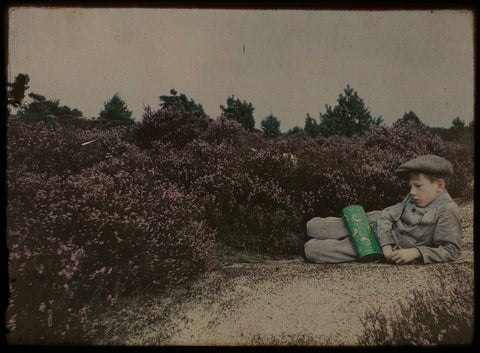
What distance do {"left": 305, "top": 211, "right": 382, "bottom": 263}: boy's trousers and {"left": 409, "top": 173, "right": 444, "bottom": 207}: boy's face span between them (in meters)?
0.45

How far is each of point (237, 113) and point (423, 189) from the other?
7.94 feet

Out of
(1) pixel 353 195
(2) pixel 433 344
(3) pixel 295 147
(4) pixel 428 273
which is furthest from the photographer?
(3) pixel 295 147

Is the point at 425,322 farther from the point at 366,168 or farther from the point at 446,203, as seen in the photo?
the point at 366,168

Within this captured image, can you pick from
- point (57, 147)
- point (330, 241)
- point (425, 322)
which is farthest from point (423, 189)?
point (57, 147)

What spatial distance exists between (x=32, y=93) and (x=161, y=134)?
2739mm

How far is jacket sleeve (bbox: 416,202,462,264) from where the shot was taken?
10.2 feet

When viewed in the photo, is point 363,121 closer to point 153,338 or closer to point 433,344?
point 433,344

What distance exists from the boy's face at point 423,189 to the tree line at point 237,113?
54 cm

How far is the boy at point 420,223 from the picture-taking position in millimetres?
3146

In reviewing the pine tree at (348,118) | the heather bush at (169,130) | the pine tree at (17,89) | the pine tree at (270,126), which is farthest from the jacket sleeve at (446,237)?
the pine tree at (17,89)

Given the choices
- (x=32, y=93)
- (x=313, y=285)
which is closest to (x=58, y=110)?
(x=32, y=93)

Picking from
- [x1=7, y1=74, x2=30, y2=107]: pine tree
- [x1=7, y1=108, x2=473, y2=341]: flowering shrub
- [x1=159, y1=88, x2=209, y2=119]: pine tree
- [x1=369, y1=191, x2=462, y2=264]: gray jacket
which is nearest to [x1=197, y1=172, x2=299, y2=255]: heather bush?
[x1=7, y1=108, x2=473, y2=341]: flowering shrub

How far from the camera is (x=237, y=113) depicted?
427 centimetres

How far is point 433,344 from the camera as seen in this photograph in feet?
8.30
